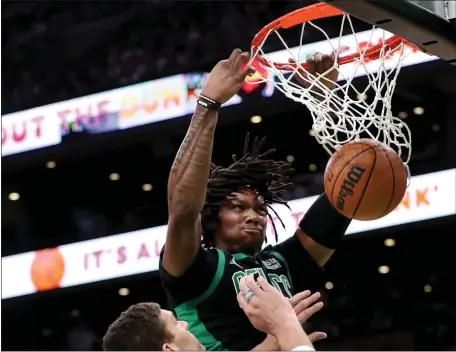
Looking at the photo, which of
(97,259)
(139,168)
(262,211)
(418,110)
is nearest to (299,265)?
(262,211)

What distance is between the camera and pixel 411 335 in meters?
8.12

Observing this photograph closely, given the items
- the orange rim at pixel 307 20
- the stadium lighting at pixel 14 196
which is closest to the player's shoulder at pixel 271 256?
the orange rim at pixel 307 20

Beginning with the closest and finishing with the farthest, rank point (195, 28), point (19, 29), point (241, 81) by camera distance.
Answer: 1. point (241, 81)
2. point (195, 28)
3. point (19, 29)

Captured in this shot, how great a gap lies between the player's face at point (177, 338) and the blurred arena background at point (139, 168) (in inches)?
177

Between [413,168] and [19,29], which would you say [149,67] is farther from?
[413,168]

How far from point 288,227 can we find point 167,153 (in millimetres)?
1450

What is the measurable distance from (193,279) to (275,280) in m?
0.32

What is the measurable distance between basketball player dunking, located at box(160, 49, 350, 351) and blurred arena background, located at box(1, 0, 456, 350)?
144 inches

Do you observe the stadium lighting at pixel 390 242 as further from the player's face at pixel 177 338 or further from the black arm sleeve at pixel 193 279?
the player's face at pixel 177 338

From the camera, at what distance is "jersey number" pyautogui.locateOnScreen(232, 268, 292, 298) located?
3697 mm

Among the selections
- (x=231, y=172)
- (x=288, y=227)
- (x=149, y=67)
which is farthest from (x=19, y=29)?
(x=231, y=172)

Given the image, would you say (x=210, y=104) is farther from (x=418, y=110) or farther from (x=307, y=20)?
(x=418, y=110)

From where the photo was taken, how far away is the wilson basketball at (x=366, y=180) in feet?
11.3

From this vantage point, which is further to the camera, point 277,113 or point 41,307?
point 41,307
